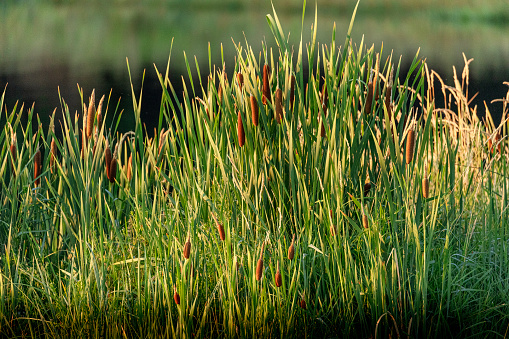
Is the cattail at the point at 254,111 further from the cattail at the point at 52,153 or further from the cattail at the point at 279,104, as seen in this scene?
the cattail at the point at 52,153

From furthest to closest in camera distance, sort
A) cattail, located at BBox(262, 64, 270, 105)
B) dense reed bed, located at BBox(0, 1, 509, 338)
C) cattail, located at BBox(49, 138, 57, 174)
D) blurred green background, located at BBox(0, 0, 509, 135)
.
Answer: blurred green background, located at BBox(0, 0, 509, 135), cattail, located at BBox(49, 138, 57, 174), cattail, located at BBox(262, 64, 270, 105), dense reed bed, located at BBox(0, 1, 509, 338)

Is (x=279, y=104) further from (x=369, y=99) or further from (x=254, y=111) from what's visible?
(x=369, y=99)

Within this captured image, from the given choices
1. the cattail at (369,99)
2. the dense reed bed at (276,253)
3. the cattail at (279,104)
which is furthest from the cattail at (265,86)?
the cattail at (369,99)

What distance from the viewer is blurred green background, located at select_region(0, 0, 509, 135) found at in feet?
35.2

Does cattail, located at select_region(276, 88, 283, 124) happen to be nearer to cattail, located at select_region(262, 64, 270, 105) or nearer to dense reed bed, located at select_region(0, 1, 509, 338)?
dense reed bed, located at select_region(0, 1, 509, 338)

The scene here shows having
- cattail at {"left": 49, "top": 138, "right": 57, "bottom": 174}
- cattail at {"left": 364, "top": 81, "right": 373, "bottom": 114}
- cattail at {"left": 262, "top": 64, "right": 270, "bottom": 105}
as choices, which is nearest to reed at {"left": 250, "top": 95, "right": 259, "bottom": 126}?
cattail at {"left": 262, "top": 64, "right": 270, "bottom": 105}

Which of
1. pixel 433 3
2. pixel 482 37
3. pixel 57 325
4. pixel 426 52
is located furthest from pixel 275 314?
pixel 433 3

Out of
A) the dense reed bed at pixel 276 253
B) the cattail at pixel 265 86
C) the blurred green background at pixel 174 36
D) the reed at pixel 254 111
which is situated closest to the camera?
the dense reed bed at pixel 276 253

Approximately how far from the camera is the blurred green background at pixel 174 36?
10719 millimetres

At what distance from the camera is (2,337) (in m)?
1.75

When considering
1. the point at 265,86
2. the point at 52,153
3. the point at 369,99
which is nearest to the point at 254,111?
the point at 265,86

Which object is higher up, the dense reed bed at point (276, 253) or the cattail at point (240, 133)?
the cattail at point (240, 133)

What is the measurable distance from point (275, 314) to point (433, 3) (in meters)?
27.7

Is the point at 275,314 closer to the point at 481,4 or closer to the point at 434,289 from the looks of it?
the point at 434,289
